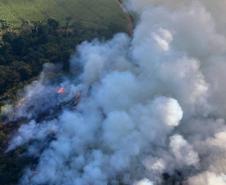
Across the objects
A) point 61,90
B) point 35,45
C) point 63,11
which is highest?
point 61,90

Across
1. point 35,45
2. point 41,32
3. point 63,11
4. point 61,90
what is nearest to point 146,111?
point 61,90

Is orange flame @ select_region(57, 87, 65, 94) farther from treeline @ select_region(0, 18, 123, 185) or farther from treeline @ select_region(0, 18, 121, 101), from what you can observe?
treeline @ select_region(0, 18, 121, 101)

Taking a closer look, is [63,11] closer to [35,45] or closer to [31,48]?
[35,45]

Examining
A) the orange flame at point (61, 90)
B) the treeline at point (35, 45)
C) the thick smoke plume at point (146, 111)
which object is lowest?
the treeline at point (35, 45)

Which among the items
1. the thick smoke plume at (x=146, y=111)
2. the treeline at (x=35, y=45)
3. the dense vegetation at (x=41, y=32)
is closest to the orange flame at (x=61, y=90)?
the thick smoke plume at (x=146, y=111)

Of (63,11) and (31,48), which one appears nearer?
(31,48)

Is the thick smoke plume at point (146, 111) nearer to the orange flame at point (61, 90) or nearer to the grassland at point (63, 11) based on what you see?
the orange flame at point (61, 90)
